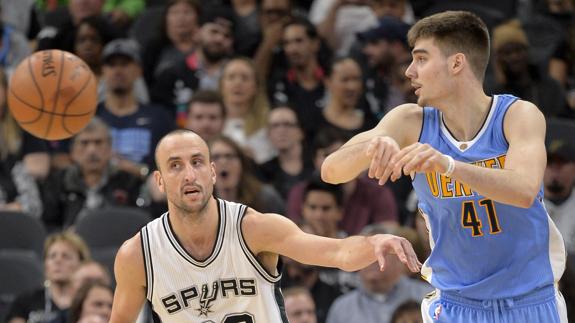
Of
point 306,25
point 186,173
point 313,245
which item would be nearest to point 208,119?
point 306,25

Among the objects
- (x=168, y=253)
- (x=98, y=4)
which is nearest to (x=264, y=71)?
(x=98, y=4)

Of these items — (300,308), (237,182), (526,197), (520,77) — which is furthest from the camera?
(520,77)

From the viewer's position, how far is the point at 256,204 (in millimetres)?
9492

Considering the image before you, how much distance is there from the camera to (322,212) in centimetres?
948

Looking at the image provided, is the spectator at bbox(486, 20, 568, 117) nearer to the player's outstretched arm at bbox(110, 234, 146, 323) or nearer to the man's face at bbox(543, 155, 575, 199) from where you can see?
the man's face at bbox(543, 155, 575, 199)

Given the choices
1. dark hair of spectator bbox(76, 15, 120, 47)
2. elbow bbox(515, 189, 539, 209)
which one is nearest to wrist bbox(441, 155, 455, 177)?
elbow bbox(515, 189, 539, 209)

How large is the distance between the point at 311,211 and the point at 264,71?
252 centimetres

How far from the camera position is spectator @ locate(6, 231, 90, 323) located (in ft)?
29.5

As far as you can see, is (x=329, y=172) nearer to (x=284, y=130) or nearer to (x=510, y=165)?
(x=510, y=165)

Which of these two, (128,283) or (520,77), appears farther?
(520,77)

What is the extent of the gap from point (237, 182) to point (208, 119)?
39.8 inches

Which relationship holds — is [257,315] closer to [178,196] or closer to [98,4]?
[178,196]

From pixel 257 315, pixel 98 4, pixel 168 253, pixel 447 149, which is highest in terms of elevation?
pixel 98 4

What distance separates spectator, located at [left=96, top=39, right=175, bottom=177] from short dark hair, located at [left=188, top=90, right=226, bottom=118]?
614 mm
